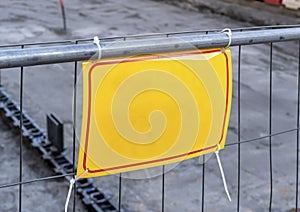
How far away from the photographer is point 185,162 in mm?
7203

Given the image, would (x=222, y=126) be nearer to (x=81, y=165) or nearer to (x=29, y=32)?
(x=81, y=165)

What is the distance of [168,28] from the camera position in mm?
14586

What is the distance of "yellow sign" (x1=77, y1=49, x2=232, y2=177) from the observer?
2314 millimetres

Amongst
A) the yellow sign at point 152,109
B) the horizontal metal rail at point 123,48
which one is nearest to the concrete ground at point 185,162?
the yellow sign at point 152,109

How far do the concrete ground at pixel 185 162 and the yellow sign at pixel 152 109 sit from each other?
0.18 meters

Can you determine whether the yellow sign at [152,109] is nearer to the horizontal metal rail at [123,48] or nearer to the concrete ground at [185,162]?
the horizontal metal rail at [123,48]

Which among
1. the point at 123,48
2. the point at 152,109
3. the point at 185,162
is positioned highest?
the point at 123,48

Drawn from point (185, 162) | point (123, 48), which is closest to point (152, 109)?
point (123, 48)

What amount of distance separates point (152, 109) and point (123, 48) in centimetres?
30

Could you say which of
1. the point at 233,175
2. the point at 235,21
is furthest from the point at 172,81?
the point at 235,21

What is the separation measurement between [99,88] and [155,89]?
0.24 metres

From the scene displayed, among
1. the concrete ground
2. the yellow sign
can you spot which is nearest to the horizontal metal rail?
the yellow sign

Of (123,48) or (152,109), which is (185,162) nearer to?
(152,109)

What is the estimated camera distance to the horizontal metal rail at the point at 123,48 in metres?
2.07
